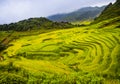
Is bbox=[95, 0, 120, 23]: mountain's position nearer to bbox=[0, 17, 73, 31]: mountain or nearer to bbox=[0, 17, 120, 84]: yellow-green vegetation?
bbox=[0, 17, 73, 31]: mountain

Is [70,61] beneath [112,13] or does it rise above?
beneath

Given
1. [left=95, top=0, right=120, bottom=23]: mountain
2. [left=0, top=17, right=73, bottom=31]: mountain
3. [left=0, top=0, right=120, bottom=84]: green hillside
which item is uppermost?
[left=95, top=0, right=120, bottom=23]: mountain

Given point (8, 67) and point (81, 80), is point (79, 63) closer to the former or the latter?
point (8, 67)

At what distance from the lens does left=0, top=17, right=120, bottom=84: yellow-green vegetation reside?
25.1 meters

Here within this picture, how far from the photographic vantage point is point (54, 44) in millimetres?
54812

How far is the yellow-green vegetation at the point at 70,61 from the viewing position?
25109 mm

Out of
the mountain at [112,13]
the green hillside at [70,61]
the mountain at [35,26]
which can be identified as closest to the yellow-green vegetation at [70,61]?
the green hillside at [70,61]

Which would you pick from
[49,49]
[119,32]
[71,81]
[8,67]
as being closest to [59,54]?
[49,49]

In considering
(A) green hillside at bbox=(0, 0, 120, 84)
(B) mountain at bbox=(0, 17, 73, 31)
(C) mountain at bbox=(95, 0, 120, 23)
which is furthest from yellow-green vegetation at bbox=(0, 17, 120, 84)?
(B) mountain at bbox=(0, 17, 73, 31)

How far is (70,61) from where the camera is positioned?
42031 mm

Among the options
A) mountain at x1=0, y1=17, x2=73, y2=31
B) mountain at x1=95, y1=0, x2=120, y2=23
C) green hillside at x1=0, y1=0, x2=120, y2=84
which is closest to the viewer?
green hillside at x1=0, y1=0, x2=120, y2=84

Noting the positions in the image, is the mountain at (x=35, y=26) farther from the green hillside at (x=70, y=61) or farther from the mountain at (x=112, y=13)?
the green hillside at (x=70, y=61)

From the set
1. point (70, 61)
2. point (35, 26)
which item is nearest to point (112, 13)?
Answer: point (70, 61)

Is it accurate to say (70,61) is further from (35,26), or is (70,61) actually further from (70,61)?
(35,26)
